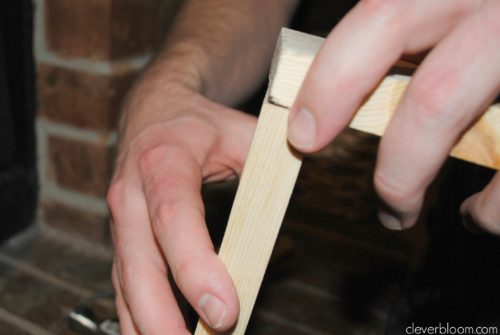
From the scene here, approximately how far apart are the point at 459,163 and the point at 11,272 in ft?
2.02

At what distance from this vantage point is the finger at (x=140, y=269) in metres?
0.36

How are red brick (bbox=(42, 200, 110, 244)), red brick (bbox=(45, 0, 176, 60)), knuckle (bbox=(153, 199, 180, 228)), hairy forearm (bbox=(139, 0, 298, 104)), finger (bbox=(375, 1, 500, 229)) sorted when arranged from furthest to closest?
red brick (bbox=(42, 200, 110, 244)) → red brick (bbox=(45, 0, 176, 60)) → hairy forearm (bbox=(139, 0, 298, 104)) → knuckle (bbox=(153, 199, 180, 228)) → finger (bbox=(375, 1, 500, 229))

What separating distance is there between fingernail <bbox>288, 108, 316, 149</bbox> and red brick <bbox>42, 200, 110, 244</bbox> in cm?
67

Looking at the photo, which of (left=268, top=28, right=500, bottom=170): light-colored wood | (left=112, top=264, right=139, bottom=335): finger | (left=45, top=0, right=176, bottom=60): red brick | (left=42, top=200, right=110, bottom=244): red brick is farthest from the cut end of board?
(left=42, top=200, right=110, bottom=244): red brick

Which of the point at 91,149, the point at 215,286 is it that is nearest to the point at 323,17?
the point at 91,149

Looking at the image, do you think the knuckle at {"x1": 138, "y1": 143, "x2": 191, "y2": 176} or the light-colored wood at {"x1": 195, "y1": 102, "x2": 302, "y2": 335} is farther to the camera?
the knuckle at {"x1": 138, "y1": 143, "x2": 191, "y2": 176}

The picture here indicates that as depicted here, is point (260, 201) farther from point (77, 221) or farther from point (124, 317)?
point (77, 221)

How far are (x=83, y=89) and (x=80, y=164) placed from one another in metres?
0.12

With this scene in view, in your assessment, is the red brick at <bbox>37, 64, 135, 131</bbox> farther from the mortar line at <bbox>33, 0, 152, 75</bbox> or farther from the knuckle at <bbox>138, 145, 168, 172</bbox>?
the knuckle at <bbox>138, 145, 168, 172</bbox>

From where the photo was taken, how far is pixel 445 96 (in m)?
0.24

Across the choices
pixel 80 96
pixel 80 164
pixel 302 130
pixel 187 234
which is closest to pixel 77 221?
pixel 80 164

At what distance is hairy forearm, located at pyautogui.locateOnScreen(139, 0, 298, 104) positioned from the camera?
0.59m

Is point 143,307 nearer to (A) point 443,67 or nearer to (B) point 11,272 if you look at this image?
(A) point 443,67

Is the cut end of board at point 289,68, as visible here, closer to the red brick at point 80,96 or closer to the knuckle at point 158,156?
the knuckle at point 158,156
